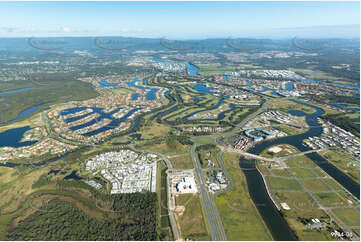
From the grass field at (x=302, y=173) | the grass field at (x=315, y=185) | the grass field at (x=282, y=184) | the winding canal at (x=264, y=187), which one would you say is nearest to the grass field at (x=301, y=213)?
the winding canal at (x=264, y=187)

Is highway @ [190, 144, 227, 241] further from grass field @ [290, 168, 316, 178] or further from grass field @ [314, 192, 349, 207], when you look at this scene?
grass field @ [290, 168, 316, 178]

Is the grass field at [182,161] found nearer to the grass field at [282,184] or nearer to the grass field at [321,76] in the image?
the grass field at [282,184]

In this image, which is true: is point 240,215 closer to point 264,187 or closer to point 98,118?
point 264,187

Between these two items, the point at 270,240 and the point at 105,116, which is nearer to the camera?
the point at 270,240

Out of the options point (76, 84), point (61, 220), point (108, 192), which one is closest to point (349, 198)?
point (108, 192)

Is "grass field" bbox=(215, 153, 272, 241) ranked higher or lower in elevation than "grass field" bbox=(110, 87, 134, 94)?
lower

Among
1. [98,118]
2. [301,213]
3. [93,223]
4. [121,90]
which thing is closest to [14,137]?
Result: [98,118]

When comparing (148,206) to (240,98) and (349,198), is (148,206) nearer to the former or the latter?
(349,198)

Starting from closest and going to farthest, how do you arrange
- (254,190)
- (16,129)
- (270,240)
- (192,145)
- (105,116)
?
(270,240), (254,190), (192,145), (16,129), (105,116)

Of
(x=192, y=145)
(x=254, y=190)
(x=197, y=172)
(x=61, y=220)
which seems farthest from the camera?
(x=192, y=145)

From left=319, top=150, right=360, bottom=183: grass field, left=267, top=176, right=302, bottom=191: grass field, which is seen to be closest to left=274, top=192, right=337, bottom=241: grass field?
left=267, top=176, right=302, bottom=191: grass field
